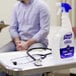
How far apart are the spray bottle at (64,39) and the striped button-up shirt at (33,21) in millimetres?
926

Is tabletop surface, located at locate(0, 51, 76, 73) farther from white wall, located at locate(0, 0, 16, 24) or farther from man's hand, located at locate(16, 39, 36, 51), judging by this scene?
white wall, located at locate(0, 0, 16, 24)

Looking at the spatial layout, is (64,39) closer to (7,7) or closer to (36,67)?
(36,67)

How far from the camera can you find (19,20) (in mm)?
2049

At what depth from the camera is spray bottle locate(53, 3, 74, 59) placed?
97cm

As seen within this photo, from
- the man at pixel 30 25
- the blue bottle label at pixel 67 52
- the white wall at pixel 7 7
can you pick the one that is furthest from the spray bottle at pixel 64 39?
the white wall at pixel 7 7

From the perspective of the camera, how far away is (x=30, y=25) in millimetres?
1973

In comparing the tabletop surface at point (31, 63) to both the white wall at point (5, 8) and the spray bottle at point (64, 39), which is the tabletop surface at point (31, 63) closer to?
the spray bottle at point (64, 39)

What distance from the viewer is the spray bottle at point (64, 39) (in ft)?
3.18

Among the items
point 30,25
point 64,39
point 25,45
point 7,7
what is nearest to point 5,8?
Result: point 7,7

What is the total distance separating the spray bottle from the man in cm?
89

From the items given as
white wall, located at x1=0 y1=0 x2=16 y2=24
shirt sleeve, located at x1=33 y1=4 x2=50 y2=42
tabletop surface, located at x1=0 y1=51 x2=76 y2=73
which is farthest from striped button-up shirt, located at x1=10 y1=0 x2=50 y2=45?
white wall, located at x1=0 y1=0 x2=16 y2=24

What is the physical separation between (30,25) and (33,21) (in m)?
0.05

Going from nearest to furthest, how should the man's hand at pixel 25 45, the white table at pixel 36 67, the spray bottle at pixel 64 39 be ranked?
1. the white table at pixel 36 67
2. the spray bottle at pixel 64 39
3. the man's hand at pixel 25 45

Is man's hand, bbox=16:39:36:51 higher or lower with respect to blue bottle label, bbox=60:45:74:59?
lower
